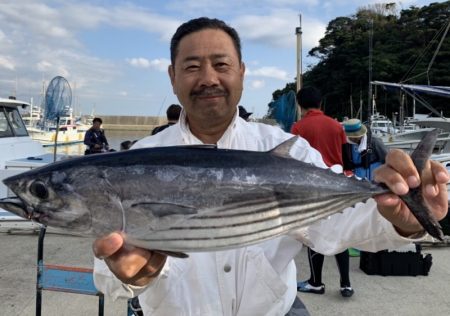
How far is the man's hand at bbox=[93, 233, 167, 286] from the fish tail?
93 cm

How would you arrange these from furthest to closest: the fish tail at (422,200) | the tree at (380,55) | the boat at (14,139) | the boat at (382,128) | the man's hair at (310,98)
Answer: the tree at (380,55) → the boat at (382,128) → the boat at (14,139) → the man's hair at (310,98) → the fish tail at (422,200)

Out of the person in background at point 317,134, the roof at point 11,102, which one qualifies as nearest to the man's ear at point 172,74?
the person in background at point 317,134

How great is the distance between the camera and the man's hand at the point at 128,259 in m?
1.40

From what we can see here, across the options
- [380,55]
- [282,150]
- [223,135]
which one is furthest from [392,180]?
[380,55]

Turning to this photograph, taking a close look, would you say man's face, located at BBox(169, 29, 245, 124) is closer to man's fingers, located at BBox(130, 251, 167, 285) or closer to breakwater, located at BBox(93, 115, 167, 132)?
man's fingers, located at BBox(130, 251, 167, 285)

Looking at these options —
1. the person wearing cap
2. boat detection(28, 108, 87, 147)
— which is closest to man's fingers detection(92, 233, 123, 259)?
the person wearing cap

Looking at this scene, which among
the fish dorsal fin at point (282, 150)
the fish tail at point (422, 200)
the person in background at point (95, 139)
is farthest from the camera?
the person in background at point (95, 139)

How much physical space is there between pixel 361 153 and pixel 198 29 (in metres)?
4.42

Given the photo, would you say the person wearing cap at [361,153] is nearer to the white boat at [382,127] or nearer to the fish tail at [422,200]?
the fish tail at [422,200]

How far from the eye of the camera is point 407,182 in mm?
1546

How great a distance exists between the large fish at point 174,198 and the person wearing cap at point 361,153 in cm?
433

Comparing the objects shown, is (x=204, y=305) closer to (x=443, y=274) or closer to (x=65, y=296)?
(x=65, y=296)

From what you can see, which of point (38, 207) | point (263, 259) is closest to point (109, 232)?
point (38, 207)

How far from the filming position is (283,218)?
1.54 metres
